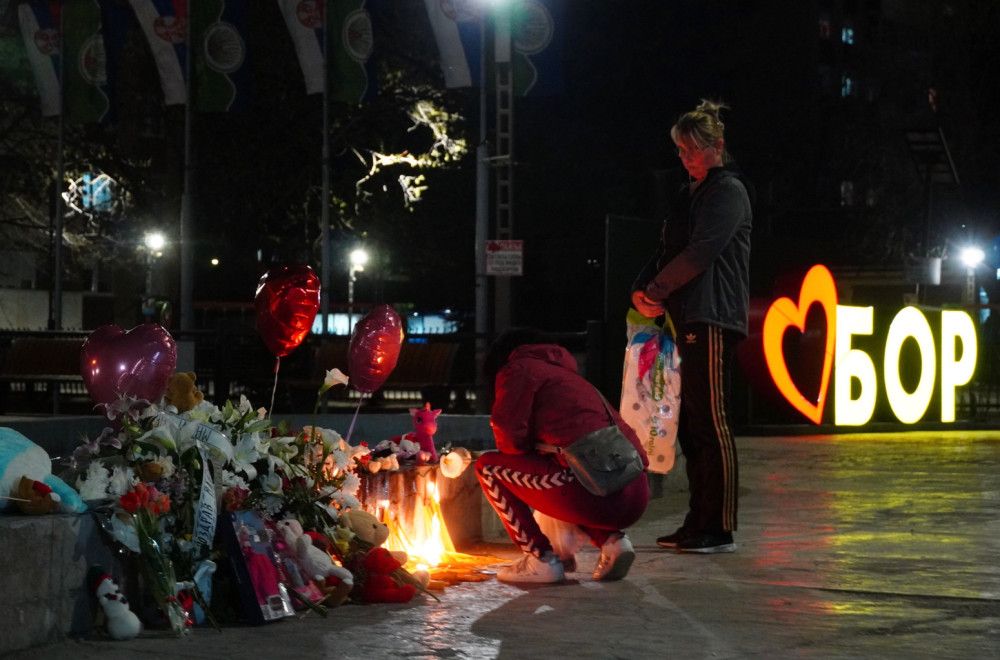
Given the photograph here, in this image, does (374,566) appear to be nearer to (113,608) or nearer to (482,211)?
(113,608)

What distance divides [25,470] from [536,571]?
2242 millimetres

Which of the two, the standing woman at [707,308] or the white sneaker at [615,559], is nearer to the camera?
the white sneaker at [615,559]

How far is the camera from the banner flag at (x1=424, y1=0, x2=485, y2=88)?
75.2 feet

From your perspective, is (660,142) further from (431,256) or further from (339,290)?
(339,290)

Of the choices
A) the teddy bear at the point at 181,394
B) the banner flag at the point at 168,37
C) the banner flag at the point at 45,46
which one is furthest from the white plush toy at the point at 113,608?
A: the banner flag at the point at 45,46

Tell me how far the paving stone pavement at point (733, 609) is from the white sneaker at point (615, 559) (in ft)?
0.17

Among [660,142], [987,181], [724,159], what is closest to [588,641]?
[724,159]

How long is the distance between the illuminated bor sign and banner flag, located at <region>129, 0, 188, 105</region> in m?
15.4

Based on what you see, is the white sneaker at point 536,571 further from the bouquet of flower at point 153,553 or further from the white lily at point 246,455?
the bouquet of flower at point 153,553

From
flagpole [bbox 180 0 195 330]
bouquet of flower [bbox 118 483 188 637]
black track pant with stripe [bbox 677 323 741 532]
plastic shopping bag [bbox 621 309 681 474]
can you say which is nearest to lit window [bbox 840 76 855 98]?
flagpole [bbox 180 0 195 330]

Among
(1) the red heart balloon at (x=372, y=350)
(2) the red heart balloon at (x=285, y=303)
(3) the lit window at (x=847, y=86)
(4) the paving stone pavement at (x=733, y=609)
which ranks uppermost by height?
(3) the lit window at (x=847, y=86)

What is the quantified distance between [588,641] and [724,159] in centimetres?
328

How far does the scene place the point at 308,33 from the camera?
2512 cm

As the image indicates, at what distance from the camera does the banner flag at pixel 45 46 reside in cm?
2770
